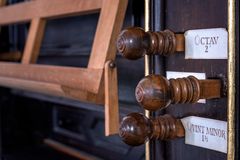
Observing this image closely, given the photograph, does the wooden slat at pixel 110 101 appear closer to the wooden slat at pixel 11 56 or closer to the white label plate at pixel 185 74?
the white label plate at pixel 185 74

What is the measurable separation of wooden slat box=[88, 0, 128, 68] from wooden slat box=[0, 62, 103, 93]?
0.03 meters

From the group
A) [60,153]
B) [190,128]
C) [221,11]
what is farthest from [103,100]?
[60,153]

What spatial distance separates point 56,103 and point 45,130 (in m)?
0.18

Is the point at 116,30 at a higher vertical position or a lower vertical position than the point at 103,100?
higher

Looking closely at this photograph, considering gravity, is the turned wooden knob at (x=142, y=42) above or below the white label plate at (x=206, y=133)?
above

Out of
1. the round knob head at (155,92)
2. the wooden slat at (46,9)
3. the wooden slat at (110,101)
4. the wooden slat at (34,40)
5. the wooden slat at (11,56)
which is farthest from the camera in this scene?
the wooden slat at (11,56)

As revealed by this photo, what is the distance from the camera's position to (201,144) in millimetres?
689

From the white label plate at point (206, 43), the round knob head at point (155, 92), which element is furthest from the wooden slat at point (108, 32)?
the round knob head at point (155, 92)

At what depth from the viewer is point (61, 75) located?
1.04m

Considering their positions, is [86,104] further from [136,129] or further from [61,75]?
[136,129]

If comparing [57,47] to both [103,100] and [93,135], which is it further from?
[103,100]

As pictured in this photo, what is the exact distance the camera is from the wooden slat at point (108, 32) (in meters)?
0.93

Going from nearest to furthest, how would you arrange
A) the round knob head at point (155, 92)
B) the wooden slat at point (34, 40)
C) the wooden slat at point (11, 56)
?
1. the round knob head at point (155, 92)
2. the wooden slat at point (34, 40)
3. the wooden slat at point (11, 56)

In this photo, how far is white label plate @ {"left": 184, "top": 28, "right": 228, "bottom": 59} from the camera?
636 millimetres
